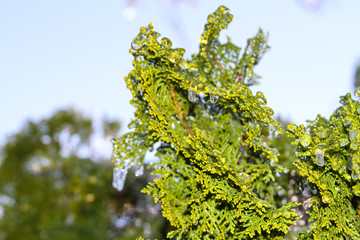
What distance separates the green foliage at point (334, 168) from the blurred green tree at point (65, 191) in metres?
5.98

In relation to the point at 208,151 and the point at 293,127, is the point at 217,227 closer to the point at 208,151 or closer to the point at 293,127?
the point at 208,151

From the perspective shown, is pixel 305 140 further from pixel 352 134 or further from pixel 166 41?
pixel 166 41

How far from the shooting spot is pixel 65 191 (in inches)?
514

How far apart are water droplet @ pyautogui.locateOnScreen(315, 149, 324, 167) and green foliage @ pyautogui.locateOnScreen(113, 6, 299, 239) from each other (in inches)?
6.8

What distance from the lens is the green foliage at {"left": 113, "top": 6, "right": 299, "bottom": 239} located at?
1.19 metres

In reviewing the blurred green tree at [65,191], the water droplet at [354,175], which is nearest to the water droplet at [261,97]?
the water droplet at [354,175]

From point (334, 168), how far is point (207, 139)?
0.51m

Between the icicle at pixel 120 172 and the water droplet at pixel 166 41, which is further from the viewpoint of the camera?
the icicle at pixel 120 172

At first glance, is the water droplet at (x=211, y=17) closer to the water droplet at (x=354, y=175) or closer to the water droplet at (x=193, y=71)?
the water droplet at (x=193, y=71)

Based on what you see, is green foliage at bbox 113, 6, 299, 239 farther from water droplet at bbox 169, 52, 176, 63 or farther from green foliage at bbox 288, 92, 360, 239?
green foliage at bbox 288, 92, 360, 239

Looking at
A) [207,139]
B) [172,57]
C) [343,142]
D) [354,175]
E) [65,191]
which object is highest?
[65,191]

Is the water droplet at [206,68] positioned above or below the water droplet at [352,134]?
above

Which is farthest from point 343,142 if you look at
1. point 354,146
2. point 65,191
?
point 65,191

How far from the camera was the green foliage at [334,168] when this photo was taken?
3.68 feet
